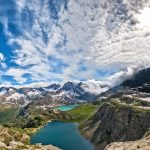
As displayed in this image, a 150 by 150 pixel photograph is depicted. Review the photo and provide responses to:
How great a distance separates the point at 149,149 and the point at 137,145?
22.0 feet

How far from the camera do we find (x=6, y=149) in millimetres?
191625

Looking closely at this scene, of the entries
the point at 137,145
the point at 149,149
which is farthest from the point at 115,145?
the point at 149,149

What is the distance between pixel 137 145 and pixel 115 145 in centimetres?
842

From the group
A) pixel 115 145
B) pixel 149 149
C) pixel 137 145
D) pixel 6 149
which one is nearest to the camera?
pixel 149 149

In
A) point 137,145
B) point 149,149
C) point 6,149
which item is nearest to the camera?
point 149,149

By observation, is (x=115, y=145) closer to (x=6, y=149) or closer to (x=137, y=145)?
(x=137, y=145)

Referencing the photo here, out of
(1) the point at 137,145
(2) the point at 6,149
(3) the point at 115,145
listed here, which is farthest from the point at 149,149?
(2) the point at 6,149

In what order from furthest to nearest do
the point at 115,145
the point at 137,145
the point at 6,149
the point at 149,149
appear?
1. the point at 6,149
2. the point at 115,145
3. the point at 137,145
4. the point at 149,149

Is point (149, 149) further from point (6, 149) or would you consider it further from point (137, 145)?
point (6, 149)

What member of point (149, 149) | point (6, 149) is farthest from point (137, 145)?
point (6, 149)

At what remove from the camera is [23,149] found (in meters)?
198

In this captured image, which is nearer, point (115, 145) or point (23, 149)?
point (115, 145)

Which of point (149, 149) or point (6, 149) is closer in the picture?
point (149, 149)

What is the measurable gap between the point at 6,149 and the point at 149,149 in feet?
407
